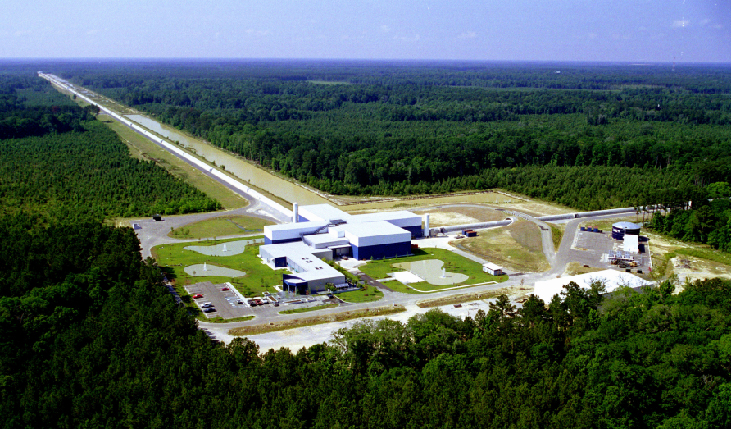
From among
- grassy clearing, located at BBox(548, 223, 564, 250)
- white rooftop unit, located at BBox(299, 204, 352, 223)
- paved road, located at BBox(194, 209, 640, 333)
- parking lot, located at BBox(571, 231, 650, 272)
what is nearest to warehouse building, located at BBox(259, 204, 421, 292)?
white rooftop unit, located at BBox(299, 204, 352, 223)

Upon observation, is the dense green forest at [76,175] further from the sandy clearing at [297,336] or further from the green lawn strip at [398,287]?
the sandy clearing at [297,336]

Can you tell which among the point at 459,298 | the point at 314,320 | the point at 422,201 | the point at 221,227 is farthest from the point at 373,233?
the point at 422,201

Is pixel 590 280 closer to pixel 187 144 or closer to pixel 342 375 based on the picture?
pixel 342 375

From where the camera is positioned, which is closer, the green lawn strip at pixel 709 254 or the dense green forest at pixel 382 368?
the dense green forest at pixel 382 368

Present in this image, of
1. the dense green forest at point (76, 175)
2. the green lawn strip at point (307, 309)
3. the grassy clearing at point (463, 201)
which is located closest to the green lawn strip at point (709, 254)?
the grassy clearing at point (463, 201)

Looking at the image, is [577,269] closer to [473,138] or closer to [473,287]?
[473,287]

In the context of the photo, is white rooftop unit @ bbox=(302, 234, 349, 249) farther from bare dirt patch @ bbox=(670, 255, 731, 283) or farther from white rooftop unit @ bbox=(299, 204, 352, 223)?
bare dirt patch @ bbox=(670, 255, 731, 283)
